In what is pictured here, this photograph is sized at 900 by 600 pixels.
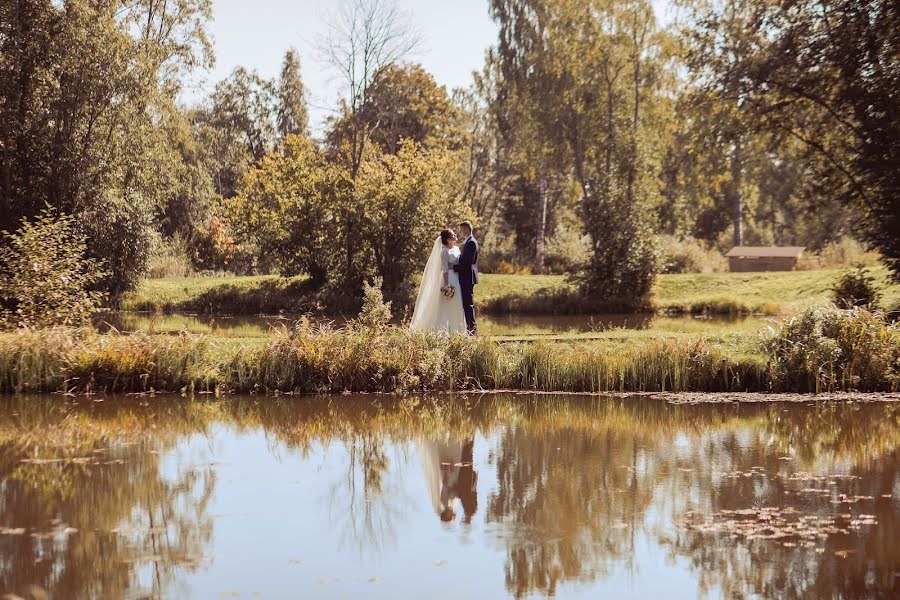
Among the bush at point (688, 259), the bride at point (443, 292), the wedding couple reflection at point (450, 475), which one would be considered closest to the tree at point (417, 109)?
the bush at point (688, 259)

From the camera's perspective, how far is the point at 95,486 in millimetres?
8266

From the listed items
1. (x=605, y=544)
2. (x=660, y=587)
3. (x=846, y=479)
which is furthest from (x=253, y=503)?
(x=846, y=479)

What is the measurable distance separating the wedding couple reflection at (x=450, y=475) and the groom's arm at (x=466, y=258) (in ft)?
20.1

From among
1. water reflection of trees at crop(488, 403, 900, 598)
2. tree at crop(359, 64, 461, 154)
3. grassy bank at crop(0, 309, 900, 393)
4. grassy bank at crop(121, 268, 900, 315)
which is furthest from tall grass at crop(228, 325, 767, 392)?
tree at crop(359, 64, 461, 154)

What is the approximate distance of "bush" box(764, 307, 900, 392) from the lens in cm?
1369

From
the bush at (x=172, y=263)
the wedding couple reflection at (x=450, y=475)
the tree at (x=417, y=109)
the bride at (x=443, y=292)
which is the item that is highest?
the tree at (x=417, y=109)

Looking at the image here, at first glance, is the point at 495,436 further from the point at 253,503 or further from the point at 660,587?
the point at 660,587

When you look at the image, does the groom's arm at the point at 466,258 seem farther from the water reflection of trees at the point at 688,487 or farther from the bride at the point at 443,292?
the water reflection of trees at the point at 688,487

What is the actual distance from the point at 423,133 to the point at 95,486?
42.5m

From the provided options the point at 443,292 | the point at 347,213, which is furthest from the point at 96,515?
the point at 347,213

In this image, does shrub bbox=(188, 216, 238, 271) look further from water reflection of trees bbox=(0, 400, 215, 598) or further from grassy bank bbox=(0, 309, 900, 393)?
water reflection of trees bbox=(0, 400, 215, 598)

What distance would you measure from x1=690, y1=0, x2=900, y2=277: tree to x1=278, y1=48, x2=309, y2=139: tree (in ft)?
128

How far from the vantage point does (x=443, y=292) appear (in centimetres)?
1642

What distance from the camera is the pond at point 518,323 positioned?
76.7ft
